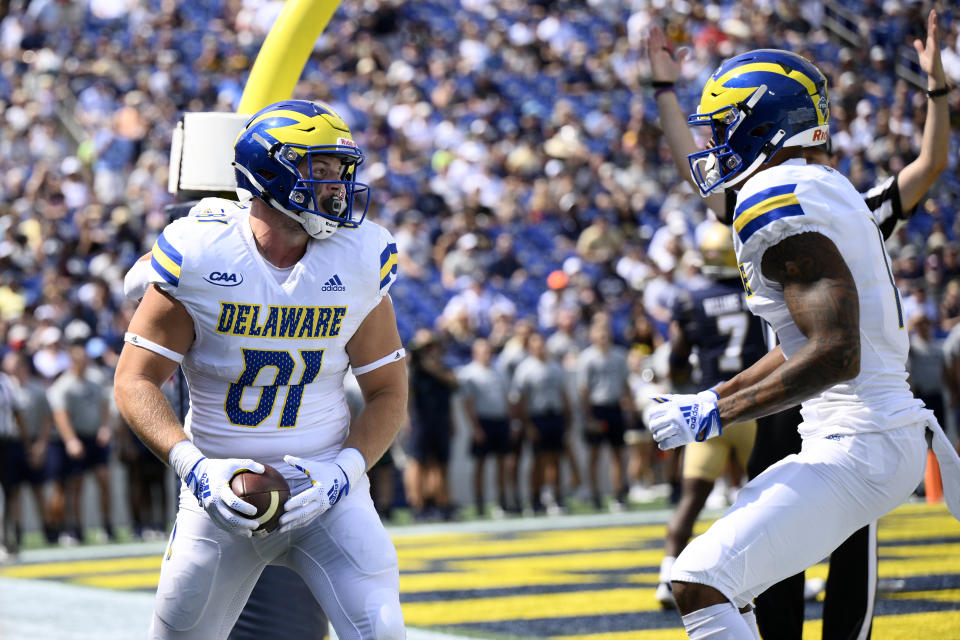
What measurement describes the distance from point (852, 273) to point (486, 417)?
33.3 ft

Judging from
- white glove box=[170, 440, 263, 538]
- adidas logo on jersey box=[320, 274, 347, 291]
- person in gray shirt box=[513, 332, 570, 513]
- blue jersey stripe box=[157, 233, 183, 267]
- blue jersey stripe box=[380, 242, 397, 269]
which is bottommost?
person in gray shirt box=[513, 332, 570, 513]

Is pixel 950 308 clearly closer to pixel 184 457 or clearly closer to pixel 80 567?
pixel 80 567

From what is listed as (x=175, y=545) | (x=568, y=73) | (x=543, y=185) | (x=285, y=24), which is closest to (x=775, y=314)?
(x=175, y=545)

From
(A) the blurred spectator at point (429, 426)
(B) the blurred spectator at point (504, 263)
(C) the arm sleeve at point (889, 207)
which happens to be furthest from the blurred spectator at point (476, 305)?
(C) the arm sleeve at point (889, 207)

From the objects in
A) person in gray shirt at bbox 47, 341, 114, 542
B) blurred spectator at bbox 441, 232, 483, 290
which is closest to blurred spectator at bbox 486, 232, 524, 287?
blurred spectator at bbox 441, 232, 483, 290

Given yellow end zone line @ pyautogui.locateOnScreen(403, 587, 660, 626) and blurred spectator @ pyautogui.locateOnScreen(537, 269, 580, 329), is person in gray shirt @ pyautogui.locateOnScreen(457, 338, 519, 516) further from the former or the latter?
yellow end zone line @ pyautogui.locateOnScreen(403, 587, 660, 626)

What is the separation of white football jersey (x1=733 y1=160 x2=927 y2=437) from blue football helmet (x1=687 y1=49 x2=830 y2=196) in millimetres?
159

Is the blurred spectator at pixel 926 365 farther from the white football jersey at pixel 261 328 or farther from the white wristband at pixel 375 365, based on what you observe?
the white football jersey at pixel 261 328

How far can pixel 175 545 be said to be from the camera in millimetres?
3578

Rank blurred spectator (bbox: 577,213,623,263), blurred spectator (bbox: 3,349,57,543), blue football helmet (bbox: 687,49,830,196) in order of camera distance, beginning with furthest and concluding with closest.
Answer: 1. blurred spectator (bbox: 577,213,623,263)
2. blurred spectator (bbox: 3,349,57,543)
3. blue football helmet (bbox: 687,49,830,196)

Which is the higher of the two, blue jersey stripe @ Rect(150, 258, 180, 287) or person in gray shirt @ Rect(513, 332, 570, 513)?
blue jersey stripe @ Rect(150, 258, 180, 287)

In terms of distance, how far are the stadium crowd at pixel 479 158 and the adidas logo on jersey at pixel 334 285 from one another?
7879 millimetres

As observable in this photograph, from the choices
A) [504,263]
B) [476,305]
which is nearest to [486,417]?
[476,305]

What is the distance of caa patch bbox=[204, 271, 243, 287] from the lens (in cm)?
354
